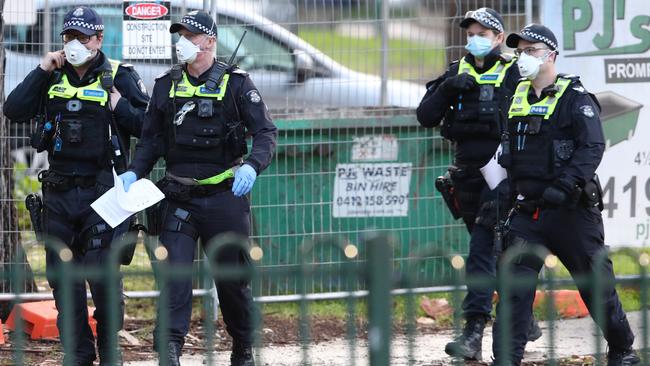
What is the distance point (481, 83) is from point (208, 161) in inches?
70.4

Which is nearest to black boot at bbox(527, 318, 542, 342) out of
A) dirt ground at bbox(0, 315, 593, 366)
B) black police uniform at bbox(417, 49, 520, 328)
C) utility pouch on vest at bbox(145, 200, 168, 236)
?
dirt ground at bbox(0, 315, 593, 366)

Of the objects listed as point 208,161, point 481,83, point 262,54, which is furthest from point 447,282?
point 262,54

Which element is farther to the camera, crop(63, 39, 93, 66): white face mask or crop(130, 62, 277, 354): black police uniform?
crop(63, 39, 93, 66): white face mask

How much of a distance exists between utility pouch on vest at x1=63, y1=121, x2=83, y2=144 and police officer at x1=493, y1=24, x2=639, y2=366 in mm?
2303

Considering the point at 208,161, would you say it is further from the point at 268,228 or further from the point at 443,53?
the point at 443,53

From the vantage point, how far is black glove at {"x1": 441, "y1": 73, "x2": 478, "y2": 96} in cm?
743

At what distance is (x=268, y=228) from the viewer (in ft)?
29.8

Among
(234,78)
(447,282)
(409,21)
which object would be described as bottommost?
(447,282)

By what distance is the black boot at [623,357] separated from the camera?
6.84 m

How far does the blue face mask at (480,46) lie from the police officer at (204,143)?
144cm

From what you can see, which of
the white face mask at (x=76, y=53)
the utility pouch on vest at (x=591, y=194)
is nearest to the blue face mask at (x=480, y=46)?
the utility pouch on vest at (x=591, y=194)

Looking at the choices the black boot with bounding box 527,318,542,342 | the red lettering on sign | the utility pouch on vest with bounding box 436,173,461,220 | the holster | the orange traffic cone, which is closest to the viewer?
the holster

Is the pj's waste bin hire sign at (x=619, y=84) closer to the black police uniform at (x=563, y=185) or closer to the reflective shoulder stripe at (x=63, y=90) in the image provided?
the black police uniform at (x=563, y=185)

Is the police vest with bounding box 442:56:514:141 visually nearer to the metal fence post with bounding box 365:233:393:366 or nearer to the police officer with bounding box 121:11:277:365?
the police officer with bounding box 121:11:277:365
